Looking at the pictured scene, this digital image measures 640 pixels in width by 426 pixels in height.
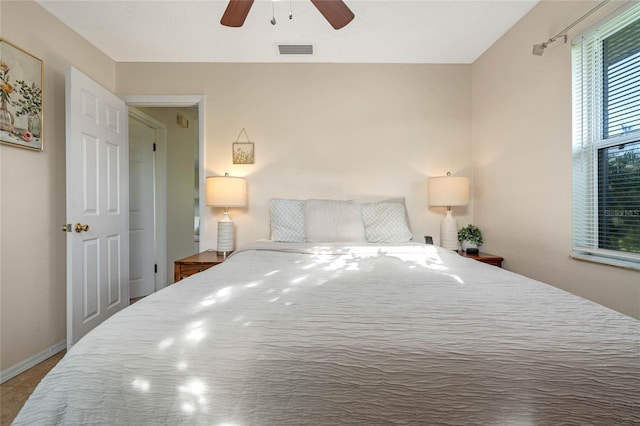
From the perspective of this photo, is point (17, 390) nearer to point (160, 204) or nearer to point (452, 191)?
point (160, 204)

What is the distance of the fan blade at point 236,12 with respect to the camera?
5.18ft

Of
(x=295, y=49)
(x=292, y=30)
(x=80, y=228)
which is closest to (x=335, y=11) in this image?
(x=292, y=30)

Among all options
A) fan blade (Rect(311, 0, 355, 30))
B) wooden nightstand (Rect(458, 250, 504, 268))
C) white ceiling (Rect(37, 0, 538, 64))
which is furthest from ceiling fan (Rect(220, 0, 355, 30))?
wooden nightstand (Rect(458, 250, 504, 268))

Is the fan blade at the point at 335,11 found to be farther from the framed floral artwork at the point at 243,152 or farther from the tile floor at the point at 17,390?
the tile floor at the point at 17,390

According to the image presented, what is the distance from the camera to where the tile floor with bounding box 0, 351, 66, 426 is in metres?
1.63

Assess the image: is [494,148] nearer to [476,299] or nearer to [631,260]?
[631,260]

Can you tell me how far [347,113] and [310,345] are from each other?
2613 millimetres

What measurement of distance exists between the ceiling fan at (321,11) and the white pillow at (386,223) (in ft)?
4.77

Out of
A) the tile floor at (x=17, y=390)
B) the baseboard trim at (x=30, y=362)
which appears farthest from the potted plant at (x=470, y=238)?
the baseboard trim at (x=30, y=362)

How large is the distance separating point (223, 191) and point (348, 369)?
227 cm

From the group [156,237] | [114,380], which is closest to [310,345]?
[114,380]

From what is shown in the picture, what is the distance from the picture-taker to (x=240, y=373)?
69cm

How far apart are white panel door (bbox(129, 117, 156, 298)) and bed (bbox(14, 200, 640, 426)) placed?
318cm

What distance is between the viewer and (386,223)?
262 cm
